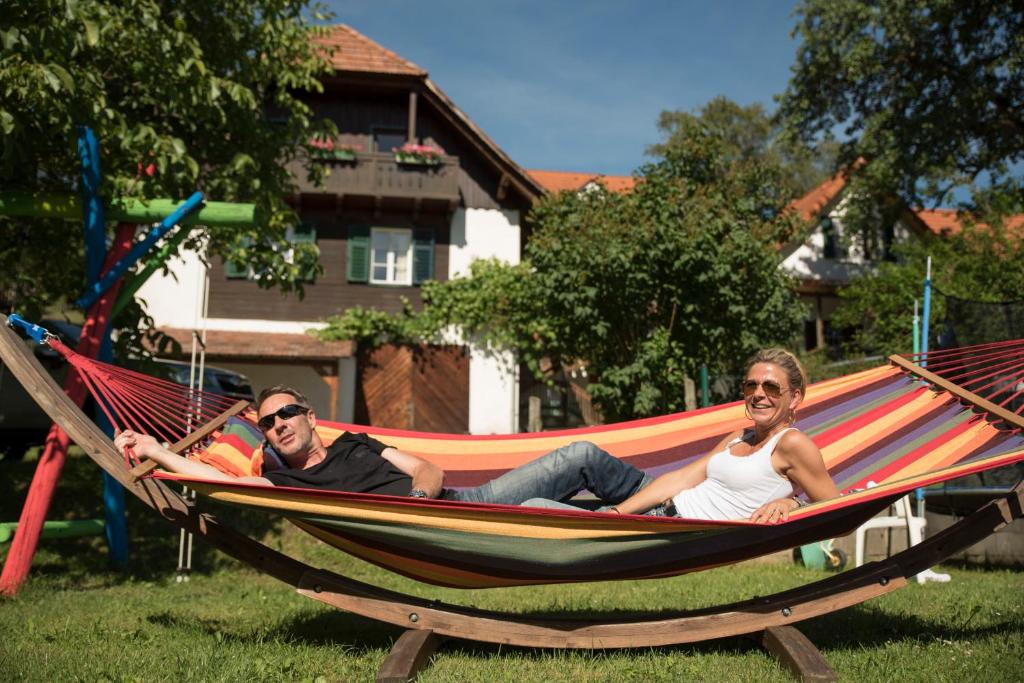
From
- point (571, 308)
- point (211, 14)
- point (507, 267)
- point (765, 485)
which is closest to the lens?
point (765, 485)

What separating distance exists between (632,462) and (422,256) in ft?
35.2

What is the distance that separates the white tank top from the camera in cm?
284

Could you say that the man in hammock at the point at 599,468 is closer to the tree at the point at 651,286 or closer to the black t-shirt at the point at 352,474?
the black t-shirt at the point at 352,474

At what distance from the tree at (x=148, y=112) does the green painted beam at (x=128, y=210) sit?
110 mm

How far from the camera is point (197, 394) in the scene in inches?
137

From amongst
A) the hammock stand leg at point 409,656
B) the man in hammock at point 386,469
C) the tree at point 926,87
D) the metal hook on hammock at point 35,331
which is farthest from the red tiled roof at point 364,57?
the hammock stand leg at point 409,656

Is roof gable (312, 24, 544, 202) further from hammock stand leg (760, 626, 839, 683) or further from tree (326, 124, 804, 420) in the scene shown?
hammock stand leg (760, 626, 839, 683)

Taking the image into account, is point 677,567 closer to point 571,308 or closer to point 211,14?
point 211,14

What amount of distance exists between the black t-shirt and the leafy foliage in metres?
8.97

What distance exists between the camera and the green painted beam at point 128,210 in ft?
13.1

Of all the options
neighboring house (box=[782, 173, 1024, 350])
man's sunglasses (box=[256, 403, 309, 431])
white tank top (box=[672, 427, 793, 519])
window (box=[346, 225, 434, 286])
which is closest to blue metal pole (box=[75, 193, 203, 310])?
man's sunglasses (box=[256, 403, 309, 431])

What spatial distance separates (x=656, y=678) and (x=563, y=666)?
30 cm

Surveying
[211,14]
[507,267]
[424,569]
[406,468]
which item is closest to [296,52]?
[211,14]

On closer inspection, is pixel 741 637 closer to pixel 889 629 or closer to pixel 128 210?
pixel 889 629
